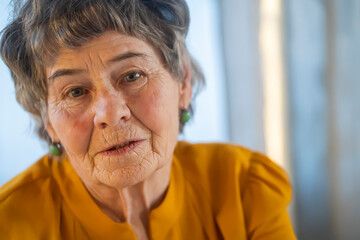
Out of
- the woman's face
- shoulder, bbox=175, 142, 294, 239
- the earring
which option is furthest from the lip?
shoulder, bbox=175, 142, 294, 239

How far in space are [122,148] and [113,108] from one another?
117 mm

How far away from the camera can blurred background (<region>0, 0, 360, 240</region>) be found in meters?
1.78

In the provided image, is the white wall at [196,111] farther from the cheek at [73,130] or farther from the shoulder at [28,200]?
the cheek at [73,130]

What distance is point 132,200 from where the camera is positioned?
3.98ft

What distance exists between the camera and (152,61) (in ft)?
3.67

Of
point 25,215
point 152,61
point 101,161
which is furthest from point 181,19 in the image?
point 25,215

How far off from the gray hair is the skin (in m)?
0.03

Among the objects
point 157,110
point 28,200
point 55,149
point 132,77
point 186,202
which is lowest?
point 186,202

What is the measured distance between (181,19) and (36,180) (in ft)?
2.33

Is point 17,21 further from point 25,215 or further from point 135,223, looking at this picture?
point 135,223

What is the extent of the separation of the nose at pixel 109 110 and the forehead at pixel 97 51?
0.33ft

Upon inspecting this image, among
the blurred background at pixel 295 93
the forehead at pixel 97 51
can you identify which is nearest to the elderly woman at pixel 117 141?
the forehead at pixel 97 51

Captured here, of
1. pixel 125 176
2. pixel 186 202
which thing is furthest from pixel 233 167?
pixel 125 176

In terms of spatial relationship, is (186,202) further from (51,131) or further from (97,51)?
(97,51)
